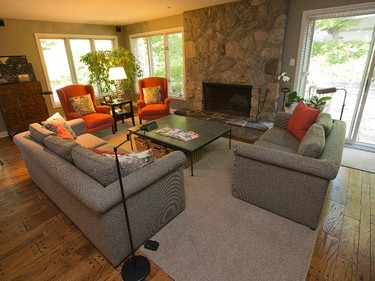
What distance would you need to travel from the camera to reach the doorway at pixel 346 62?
316cm

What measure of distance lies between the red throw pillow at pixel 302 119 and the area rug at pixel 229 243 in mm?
1235

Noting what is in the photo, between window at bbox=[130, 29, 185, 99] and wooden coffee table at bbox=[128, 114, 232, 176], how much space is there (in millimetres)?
2087

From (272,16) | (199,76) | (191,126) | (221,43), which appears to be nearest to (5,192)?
(191,126)

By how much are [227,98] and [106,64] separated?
10.4 feet

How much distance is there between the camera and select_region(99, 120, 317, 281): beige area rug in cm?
159

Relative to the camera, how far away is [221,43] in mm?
4391

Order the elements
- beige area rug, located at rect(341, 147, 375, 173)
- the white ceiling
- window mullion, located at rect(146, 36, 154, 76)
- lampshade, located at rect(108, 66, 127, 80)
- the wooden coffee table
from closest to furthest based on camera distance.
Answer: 1. the wooden coffee table
2. beige area rug, located at rect(341, 147, 375, 173)
3. the white ceiling
4. lampshade, located at rect(108, 66, 127, 80)
5. window mullion, located at rect(146, 36, 154, 76)

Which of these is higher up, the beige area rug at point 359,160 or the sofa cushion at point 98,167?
the sofa cushion at point 98,167

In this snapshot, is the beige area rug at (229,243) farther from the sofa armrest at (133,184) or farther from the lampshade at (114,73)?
→ the lampshade at (114,73)

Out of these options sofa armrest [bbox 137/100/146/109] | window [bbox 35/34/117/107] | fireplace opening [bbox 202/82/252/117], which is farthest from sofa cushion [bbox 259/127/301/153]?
window [bbox 35/34/117/107]

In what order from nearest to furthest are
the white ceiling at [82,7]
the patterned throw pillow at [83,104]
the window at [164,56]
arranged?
the white ceiling at [82,7] → the patterned throw pillow at [83,104] → the window at [164,56]

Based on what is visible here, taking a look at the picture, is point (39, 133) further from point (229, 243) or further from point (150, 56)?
point (150, 56)

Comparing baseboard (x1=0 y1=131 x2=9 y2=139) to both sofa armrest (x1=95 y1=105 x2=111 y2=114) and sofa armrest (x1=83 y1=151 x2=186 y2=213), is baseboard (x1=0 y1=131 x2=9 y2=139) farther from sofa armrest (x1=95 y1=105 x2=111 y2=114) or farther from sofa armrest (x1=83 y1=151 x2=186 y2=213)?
sofa armrest (x1=83 y1=151 x2=186 y2=213)

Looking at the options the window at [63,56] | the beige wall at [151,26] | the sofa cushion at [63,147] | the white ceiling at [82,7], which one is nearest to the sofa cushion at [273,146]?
the sofa cushion at [63,147]
